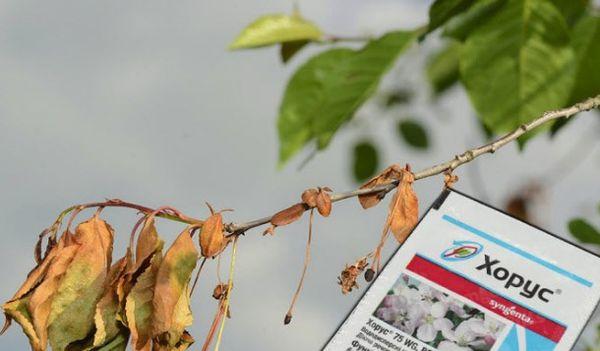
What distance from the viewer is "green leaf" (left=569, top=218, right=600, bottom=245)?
1.22 meters

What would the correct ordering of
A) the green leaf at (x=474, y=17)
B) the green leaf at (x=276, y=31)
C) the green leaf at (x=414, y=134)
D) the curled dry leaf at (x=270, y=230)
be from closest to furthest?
the curled dry leaf at (x=270, y=230) → the green leaf at (x=474, y=17) → the green leaf at (x=276, y=31) → the green leaf at (x=414, y=134)

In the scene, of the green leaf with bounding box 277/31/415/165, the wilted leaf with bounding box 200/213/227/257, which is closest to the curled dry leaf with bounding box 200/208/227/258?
the wilted leaf with bounding box 200/213/227/257

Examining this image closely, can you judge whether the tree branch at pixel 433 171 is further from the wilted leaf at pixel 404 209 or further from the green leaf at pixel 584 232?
the green leaf at pixel 584 232

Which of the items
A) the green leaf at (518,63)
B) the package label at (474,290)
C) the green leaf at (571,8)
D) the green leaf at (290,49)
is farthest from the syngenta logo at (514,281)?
the green leaf at (290,49)

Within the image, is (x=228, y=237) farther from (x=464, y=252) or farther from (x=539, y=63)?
(x=539, y=63)

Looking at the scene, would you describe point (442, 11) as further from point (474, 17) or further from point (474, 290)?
point (474, 290)

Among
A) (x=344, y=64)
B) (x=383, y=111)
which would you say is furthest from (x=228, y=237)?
(x=383, y=111)

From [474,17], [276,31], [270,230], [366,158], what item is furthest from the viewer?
[366,158]

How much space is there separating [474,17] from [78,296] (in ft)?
1.38

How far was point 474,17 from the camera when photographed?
1048mm

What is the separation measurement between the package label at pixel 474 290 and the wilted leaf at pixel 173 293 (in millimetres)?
105

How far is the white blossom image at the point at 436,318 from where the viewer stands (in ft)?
2.62

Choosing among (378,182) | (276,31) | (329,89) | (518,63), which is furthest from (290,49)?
(378,182)

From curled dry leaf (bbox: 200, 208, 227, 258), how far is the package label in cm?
10
